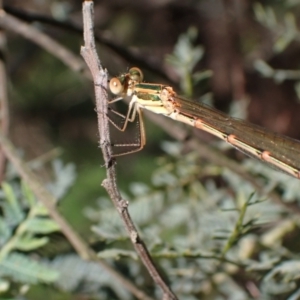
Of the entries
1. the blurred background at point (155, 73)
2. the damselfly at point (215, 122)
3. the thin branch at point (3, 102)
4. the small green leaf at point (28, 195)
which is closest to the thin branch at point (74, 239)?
the small green leaf at point (28, 195)

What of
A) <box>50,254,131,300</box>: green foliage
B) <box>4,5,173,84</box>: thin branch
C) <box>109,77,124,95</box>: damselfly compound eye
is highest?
<box>4,5,173,84</box>: thin branch

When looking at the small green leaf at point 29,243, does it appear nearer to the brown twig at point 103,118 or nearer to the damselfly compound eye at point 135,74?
the brown twig at point 103,118

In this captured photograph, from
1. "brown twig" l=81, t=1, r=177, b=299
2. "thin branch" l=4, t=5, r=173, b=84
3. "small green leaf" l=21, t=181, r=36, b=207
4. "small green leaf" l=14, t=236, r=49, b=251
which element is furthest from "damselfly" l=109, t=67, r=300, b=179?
"brown twig" l=81, t=1, r=177, b=299

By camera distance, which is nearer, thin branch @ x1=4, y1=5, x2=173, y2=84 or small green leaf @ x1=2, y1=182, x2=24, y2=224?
small green leaf @ x1=2, y1=182, x2=24, y2=224

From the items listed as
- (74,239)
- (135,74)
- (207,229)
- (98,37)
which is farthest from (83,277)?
(98,37)

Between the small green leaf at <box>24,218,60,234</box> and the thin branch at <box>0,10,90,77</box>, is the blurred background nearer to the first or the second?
the thin branch at <box>0,10,90,77</box>

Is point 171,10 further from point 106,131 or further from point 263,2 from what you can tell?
point 106,131
